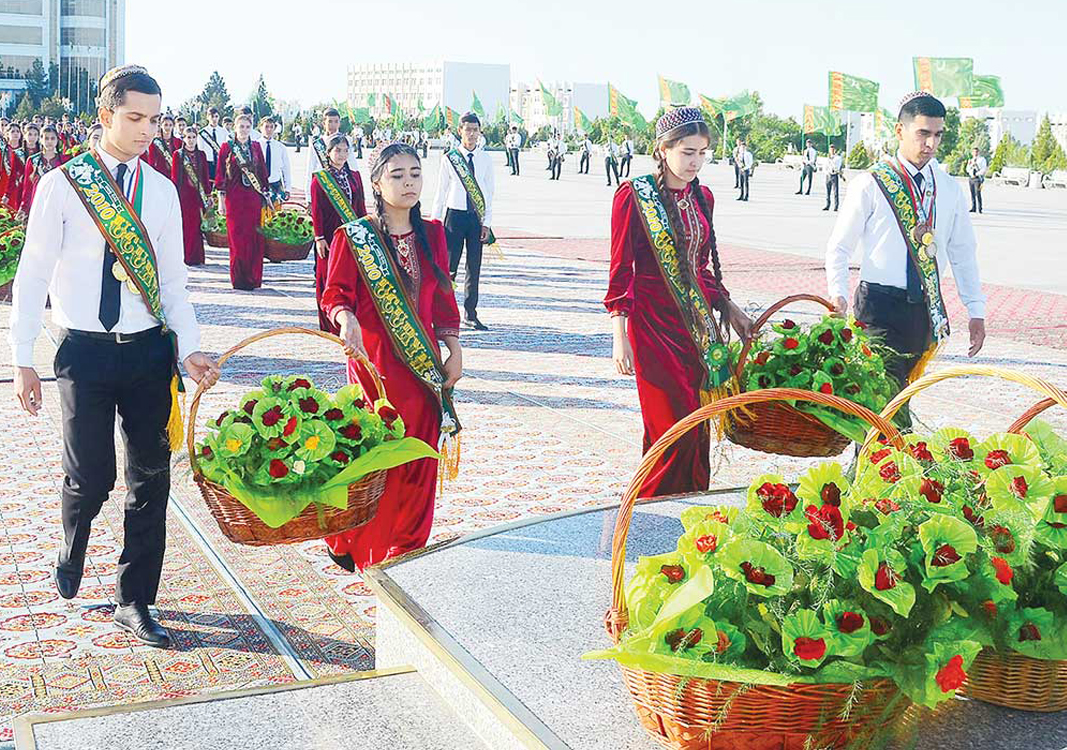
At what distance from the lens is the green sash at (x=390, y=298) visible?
5129 millimetres

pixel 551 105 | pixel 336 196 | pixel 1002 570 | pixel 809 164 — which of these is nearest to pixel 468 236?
pixel 336 196

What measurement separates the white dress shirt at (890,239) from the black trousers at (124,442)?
9.79 ft

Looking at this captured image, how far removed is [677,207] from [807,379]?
96 centimetres

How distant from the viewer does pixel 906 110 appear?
19.4 ft

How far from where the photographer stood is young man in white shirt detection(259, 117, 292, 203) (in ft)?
51.4

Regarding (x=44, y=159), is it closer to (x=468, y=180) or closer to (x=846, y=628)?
(x=468, y=180)

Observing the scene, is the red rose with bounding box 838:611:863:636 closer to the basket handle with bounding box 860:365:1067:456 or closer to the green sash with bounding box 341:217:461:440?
the basket handle with bounding box 860:365:1067:456

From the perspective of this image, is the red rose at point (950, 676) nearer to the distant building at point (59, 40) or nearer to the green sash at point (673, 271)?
the green sash at point (673, 271)

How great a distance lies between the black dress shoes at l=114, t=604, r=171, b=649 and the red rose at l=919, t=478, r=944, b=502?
262cm

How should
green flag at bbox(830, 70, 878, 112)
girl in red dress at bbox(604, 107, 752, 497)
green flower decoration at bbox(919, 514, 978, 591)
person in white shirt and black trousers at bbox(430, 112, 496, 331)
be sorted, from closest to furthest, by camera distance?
1. green flower decoration at bbox(919, 514, 978, 591)
2. girl in red dress at bbox(604, 107, 752, 497)
3. person in white shirt and black trousers at bbox(430, 112, 496, 331)
4. green flag at bbox(830, 70, 878, 112)

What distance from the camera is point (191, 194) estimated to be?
16.3m

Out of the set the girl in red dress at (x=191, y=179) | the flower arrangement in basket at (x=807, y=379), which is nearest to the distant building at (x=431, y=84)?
the girl in red dress at (x=191, y=179)

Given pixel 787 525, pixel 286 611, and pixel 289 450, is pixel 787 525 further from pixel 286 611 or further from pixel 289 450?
pixel 286 611

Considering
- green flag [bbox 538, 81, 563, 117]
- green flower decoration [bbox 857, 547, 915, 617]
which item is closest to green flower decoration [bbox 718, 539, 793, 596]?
green flower decoration [bbox 857, 547, 915, 617]
